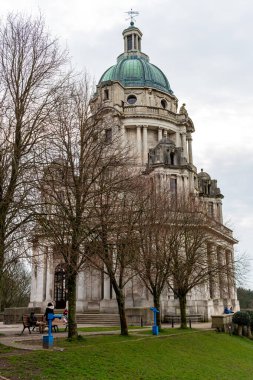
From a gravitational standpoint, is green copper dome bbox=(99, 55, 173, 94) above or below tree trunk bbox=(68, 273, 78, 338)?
above

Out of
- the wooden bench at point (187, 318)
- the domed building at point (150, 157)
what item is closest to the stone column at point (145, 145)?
the domed building at point (150, 157)

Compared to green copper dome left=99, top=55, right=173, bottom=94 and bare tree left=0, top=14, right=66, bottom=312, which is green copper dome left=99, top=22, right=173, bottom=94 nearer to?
green copper dome left=99, top=55, right=173, bottom=94

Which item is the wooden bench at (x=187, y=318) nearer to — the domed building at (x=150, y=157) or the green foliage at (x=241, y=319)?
the domed building at (x=150, y=157)

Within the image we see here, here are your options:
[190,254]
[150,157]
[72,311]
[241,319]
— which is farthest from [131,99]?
[72,311]

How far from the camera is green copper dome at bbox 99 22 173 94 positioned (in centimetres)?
5262

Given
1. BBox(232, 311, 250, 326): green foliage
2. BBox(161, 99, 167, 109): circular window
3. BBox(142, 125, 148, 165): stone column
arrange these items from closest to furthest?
BBox(232, 311, 250, 326): green foliage
BBox(142, 125, 148, 165): stone column
BBox(161, 99, 167, 109): circular window

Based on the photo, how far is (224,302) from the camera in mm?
43156

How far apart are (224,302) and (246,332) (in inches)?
528

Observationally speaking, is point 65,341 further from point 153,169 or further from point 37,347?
point 153,169

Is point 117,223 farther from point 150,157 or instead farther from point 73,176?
point 150,157

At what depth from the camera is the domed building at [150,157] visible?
3659 centimetres

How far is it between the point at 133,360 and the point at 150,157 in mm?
32744

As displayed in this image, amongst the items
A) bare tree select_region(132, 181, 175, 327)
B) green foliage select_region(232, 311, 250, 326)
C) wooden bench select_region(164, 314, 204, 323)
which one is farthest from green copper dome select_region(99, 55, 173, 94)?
green foliage select_region(232, 311, 250, 326)

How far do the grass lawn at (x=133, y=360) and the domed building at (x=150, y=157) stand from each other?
1067cm
